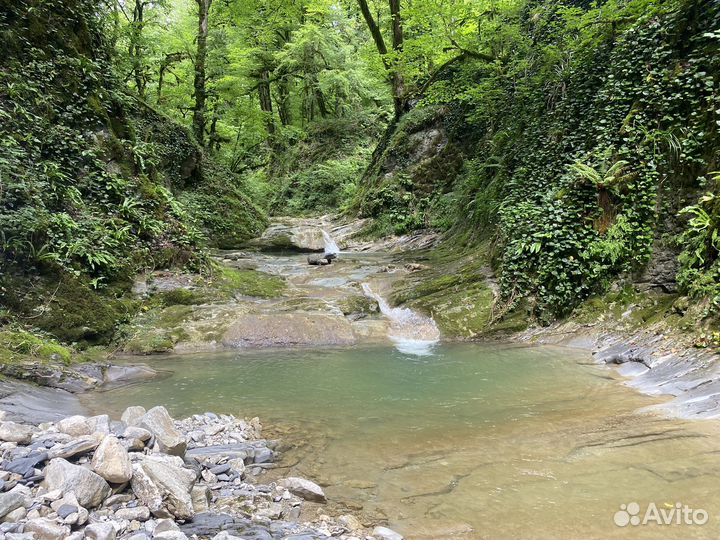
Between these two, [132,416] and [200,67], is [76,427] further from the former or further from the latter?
[200,67]

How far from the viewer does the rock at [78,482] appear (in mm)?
2773

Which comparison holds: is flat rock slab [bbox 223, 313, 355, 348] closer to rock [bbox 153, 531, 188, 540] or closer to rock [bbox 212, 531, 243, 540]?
rock [bbox 212, 531, 243, 540]

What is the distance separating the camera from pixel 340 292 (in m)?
11.7

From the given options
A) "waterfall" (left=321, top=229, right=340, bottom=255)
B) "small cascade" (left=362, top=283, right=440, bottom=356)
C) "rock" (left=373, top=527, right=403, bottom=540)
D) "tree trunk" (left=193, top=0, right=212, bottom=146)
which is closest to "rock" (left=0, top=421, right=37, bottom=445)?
"rock" (left=373, top=527, right=403, bottom=540)

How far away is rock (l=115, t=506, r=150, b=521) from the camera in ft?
9.03

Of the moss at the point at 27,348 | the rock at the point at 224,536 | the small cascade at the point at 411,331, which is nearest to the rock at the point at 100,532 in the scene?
the rock at the point at 224,536

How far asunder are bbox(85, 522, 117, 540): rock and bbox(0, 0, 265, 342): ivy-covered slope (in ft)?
20.9

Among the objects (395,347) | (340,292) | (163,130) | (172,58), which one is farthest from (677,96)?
(172,58)

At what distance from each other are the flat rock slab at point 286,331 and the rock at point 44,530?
665cm

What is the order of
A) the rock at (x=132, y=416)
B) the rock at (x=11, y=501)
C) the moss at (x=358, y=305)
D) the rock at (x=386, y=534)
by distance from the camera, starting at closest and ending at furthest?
the rock at (x=11, y=501), the rock at (x=386, y=534), the rock at (x=132, y=416), the moss at (x=358, y=305)

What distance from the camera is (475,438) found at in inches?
173

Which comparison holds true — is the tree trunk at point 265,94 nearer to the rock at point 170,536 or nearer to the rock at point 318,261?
the rock at point 318,261

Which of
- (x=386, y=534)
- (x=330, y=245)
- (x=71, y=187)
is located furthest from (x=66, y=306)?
A: (x=330, y=245)

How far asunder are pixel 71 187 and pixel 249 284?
4453 mm
